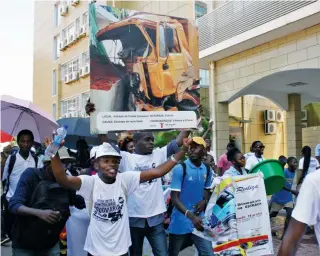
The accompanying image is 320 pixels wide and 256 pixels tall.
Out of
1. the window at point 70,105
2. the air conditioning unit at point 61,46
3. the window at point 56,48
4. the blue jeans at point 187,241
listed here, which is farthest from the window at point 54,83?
the blue jeans at point 187,241

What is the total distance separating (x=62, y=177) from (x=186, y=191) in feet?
5.32

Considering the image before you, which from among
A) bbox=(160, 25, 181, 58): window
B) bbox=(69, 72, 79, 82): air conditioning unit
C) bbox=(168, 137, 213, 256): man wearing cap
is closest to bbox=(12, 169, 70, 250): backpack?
bbox=(168, 137, 213, 256): man wearing cap

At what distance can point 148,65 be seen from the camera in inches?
169

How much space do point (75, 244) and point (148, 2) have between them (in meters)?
16.5

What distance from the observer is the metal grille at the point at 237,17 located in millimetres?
9781

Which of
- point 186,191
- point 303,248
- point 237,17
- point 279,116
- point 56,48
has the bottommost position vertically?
point 303,248

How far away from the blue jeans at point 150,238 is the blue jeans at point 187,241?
0.10 meters

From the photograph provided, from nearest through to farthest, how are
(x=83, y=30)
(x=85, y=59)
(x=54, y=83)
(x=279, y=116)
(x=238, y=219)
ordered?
(x=238, y=219)
(x=279, y=116)
(x=83, y=30)
(x=85, y=59)
(x=54, y=83)

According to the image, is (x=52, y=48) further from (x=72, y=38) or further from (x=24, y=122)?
(x=24, y=122)

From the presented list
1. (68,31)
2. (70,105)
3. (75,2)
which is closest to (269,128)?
→ (70,105)

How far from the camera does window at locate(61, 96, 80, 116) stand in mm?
23672

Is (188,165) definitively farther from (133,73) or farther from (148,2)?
(148,2)

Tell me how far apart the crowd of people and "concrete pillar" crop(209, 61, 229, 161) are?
786 cm

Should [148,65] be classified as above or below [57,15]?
below
